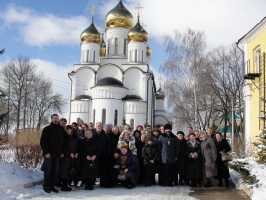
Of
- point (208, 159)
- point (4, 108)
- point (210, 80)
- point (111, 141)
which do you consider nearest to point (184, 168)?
point (208, 159)

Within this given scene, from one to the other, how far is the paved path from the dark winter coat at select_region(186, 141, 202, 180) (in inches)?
23.5

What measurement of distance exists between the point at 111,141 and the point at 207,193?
9.14ft

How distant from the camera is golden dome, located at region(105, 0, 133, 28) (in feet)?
137

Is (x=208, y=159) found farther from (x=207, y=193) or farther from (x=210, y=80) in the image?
(x=210, y=80)

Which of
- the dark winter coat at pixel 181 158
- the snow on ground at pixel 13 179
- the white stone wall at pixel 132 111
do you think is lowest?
the snow on ground at pixel 13 179

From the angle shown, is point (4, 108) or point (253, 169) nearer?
point (253, 169)

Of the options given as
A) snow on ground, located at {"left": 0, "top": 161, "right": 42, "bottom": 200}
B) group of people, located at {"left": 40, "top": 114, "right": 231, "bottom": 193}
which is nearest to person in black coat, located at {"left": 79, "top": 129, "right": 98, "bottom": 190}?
group of people, located at {"left": 40, "top": 114, "right": 231, "bottom": 193}

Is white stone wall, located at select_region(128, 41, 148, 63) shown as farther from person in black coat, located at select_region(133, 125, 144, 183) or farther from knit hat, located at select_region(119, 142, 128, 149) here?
knit hat, located at select_region(119, 142, 128, 149)

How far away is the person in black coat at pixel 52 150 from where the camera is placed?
27.3 ft

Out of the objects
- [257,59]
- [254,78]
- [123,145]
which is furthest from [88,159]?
[257,59]

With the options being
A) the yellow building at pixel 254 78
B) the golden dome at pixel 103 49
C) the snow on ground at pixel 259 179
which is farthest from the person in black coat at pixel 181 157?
the golden dome at pixel 103 49

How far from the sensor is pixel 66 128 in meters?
9.07

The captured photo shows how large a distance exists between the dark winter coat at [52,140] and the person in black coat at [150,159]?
2.43 metres

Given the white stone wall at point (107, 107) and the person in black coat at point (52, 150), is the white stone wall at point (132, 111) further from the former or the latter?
the person in black coat at point (52, 150)
